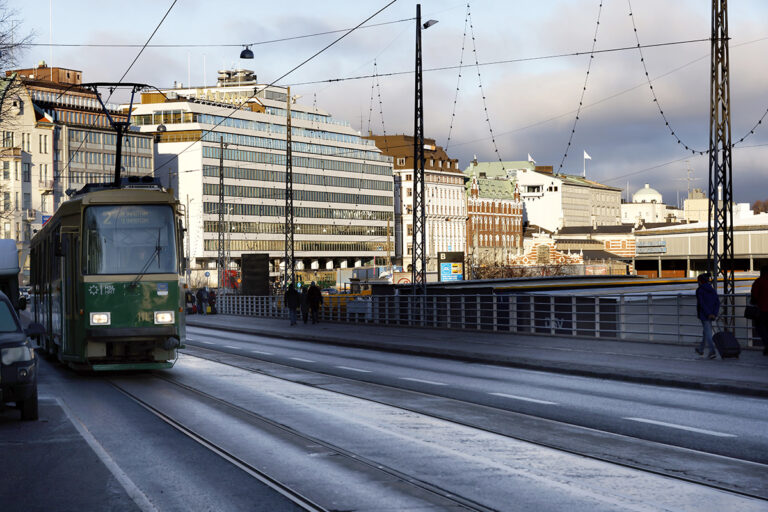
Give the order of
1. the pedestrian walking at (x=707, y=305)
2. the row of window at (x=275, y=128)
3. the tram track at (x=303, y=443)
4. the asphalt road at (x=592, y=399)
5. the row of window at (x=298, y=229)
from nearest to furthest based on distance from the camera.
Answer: the tram track at (x=303, y=443) < the asphalt road at (x=592, y=399) < the pedestrian walking at (x=707, y=305) < the row of window at (x=298, y=229) < the row of window at (x=275, y=128)

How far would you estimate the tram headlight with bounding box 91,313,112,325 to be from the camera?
1934cm

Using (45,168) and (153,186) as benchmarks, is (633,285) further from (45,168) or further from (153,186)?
(45,168)

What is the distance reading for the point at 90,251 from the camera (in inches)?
775

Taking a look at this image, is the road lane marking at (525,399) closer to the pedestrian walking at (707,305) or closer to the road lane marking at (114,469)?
the road lane marking at (114,469)

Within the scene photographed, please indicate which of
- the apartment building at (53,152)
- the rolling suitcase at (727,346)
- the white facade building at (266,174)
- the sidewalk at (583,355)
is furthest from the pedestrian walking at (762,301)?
the white facade building at (266,174)

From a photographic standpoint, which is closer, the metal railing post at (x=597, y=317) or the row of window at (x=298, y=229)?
the metal railing post at (x=597, y=317)

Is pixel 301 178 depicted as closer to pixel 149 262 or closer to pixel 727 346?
pixel 727 346

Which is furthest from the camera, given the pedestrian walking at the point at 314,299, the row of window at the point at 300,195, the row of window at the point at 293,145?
the row of window at the point at 293,145

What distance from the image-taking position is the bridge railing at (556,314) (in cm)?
2617

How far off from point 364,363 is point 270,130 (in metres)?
130

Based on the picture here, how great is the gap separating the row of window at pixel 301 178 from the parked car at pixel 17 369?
127218mm

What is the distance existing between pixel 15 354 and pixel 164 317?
20.6ft

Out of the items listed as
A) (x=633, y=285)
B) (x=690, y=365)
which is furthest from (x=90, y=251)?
(x=633, y=285)

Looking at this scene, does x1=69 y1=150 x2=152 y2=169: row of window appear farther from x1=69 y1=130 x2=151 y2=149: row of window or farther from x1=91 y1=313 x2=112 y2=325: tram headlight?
x1=91 y1=313 x2=112 y2=325: tram headlight
